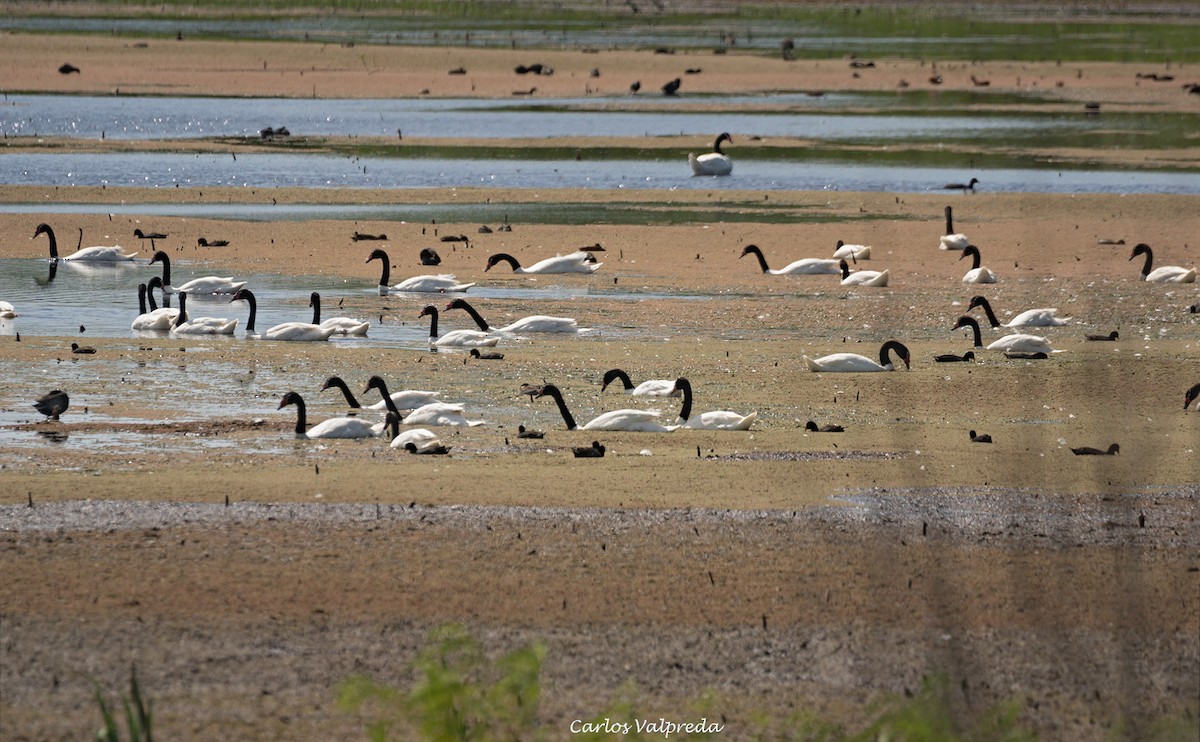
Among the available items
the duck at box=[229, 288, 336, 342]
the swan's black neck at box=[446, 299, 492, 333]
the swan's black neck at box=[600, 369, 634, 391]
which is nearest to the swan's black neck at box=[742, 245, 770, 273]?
the swan's black neck at box=[446, 299, 492, 333]

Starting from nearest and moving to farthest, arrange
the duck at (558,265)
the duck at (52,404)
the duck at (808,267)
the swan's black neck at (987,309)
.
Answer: the duck at (52,404), the swan's black neck at (987,309), the duck at (558,265), the duck at (808,267)

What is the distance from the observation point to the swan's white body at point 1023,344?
625 inches

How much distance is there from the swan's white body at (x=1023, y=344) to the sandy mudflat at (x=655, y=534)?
12cm

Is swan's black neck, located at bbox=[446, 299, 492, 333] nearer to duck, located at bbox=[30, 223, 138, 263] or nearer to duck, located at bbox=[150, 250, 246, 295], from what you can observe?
duck, located at bbox=[150, 250, 246, 295]

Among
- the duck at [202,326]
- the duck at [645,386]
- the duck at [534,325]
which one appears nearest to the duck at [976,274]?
the duck at [534,325]

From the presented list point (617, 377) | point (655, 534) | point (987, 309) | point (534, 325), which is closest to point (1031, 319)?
point (987, 309)

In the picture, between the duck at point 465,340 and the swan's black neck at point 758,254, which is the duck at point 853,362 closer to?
the duck at point 465,340

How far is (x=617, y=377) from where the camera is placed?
14.3 m

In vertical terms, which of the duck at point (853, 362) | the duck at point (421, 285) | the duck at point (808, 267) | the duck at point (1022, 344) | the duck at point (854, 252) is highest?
the duck at point (854, 252)

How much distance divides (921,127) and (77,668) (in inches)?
1342

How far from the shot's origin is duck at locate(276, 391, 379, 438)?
1216 cm

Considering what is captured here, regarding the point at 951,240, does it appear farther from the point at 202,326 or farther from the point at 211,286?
the point at 202,326

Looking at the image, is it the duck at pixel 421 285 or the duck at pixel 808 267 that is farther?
the duck at pixel 808 267

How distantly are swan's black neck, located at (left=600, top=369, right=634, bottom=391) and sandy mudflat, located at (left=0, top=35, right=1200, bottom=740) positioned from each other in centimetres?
24
